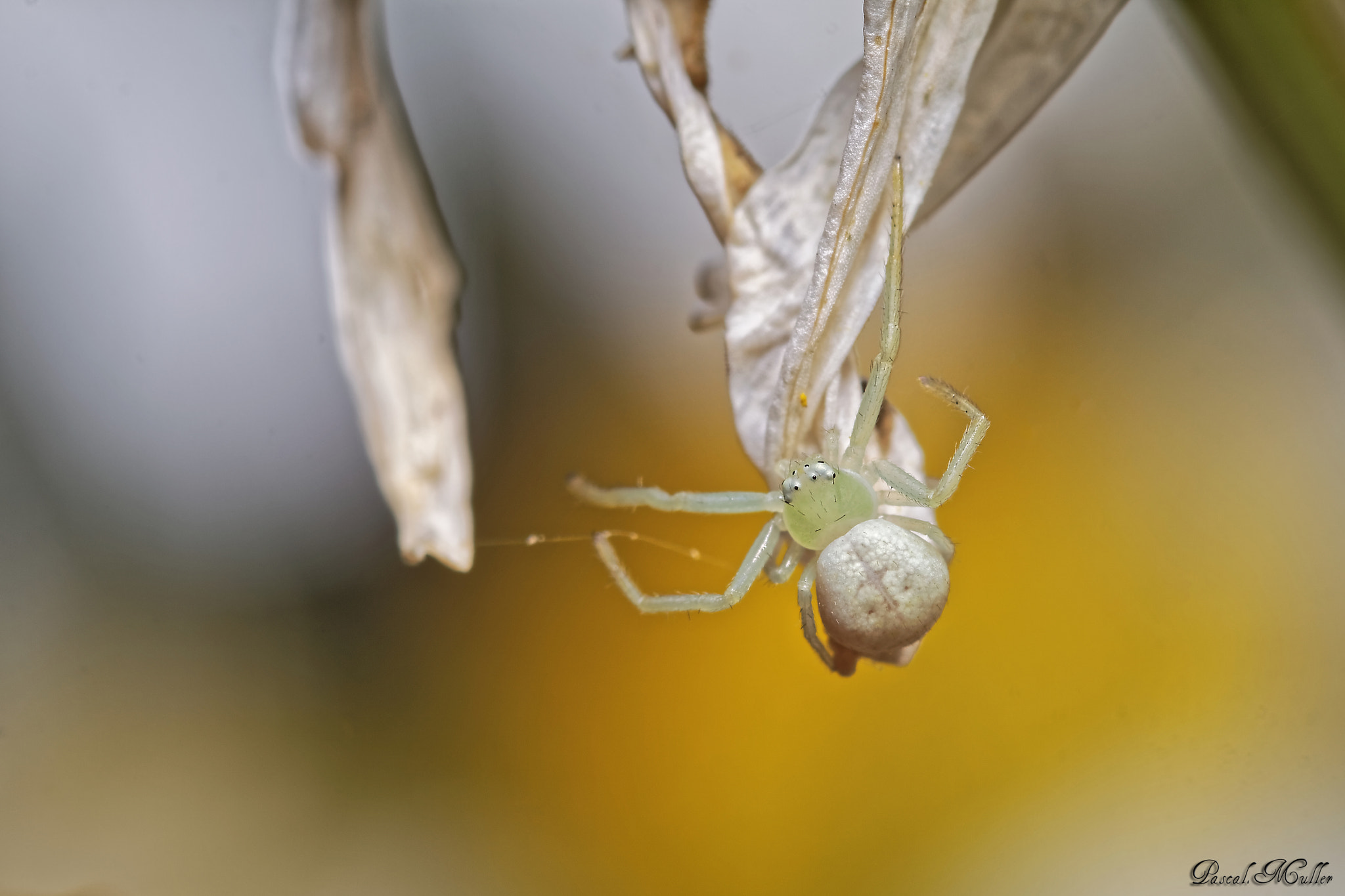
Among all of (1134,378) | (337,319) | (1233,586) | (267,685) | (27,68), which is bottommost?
(1233,586)

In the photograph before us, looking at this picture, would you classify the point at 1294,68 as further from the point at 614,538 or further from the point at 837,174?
the point at 614,538

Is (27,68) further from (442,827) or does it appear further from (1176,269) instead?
(1176,269)

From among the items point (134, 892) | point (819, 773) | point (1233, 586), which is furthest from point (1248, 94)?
point (134, 892)

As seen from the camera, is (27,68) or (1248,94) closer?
(1248,94)

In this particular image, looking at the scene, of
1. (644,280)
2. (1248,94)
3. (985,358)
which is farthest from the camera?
(644,280)

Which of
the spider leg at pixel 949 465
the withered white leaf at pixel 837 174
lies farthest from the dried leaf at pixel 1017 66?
the spider leg at pixel 949 465
